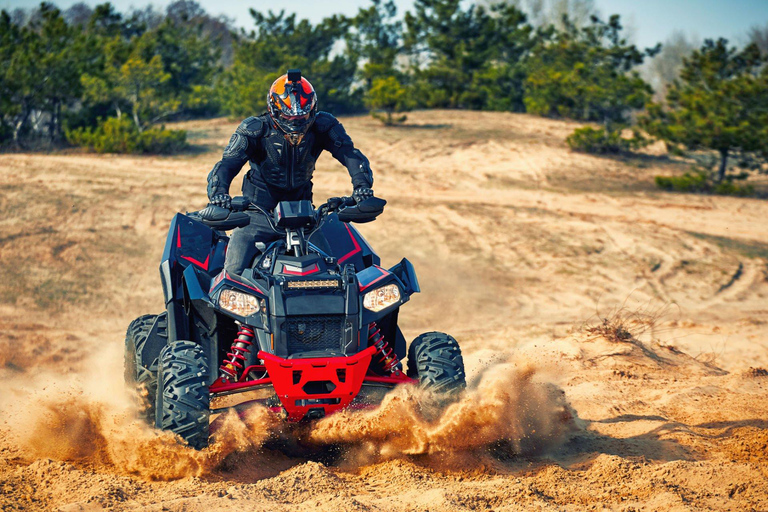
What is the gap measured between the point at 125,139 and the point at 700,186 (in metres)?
15.6

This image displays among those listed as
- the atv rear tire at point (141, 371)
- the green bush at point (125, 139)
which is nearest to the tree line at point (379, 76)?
the green bush at point (125, 139)

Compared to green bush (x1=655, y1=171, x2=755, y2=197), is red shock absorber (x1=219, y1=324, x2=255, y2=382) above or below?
below

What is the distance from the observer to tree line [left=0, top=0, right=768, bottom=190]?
73.1ft

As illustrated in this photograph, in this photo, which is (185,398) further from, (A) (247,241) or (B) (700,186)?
(B) (700,186)

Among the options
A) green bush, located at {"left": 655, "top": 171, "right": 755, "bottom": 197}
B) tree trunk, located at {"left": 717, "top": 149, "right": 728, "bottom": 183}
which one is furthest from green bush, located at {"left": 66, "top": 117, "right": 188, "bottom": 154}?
tree trunk, located at {"left": 717, "top": 149, "right": 728, "bottom": 183}

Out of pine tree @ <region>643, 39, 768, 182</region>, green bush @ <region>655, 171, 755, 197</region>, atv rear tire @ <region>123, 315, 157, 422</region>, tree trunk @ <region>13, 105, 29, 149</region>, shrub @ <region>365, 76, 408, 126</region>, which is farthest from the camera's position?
shrub @ <region>365, 76, 408, 126</region>

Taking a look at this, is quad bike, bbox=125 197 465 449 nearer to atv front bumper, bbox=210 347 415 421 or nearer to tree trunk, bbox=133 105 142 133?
atv front bumper, bbox=210 347 415 421

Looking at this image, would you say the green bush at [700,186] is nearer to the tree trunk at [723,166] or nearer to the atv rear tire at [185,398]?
Result: the tree trunk at [723,166]

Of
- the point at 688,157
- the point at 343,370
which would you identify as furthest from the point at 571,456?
the point at 688,157

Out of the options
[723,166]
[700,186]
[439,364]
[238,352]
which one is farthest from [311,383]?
[723,166]

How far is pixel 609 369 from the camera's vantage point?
8.17 metres

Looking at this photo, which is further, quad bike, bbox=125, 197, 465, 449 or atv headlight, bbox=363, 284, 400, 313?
atv headlight, bbox=363, 284, 400, 313

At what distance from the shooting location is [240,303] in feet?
16.8

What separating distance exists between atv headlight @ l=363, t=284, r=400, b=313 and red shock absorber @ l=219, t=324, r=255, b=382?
2.68 feet
